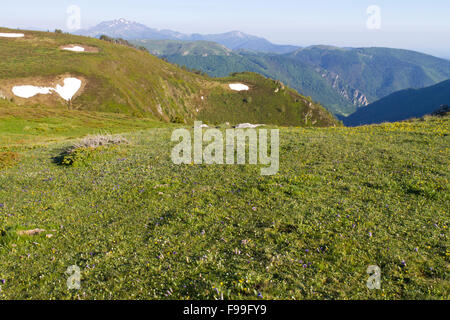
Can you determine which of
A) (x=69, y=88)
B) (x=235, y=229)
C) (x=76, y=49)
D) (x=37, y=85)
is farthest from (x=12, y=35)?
(x=235, y=229)

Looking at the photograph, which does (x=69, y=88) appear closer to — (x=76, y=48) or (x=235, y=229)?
(x=76, y=48)

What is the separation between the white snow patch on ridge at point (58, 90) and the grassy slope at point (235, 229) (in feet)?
409

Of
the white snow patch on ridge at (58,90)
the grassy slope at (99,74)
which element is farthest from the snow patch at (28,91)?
the grassy slope at (99,74)

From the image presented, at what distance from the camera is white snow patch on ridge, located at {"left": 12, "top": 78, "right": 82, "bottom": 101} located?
369ft

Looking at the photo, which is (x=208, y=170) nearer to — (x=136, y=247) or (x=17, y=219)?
(x=136, y=247)

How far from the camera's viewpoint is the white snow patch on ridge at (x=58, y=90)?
112 meters

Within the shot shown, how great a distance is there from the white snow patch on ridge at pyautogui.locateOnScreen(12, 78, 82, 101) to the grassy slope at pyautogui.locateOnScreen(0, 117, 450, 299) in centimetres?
12478

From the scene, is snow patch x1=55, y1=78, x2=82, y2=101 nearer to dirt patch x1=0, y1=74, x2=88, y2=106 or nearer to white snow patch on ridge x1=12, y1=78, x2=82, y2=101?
white snow patch on ridge x1=12, y1=78, x2=82, y2=101

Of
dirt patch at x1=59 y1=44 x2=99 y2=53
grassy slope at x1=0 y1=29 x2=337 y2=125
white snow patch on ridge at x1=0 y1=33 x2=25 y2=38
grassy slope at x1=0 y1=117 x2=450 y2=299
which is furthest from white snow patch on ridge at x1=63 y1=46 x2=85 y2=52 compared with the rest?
grassy slope at x1=0 y1=117 x2=450 y2=299

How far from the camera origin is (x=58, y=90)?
125625mm

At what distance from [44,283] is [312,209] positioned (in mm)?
10533

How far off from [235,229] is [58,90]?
149 meters

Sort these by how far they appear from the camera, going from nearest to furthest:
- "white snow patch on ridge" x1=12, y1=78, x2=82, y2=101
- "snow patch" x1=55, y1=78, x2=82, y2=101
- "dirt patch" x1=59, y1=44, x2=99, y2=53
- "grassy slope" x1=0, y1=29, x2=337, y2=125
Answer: "white snow patch on ridge" x1=12, y1=78, x2=82, y2=101 < "snow patch" x1=55, y1=78, x2=82, y2=101 < "grassy slope" x1=0, y1=29, x2=337, y2=125 < "dirt patch" x1=59, y1=44, x2=99, y2=53

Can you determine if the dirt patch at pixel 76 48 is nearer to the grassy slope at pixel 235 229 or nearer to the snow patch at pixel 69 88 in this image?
the snow patch at pixel 69 88
